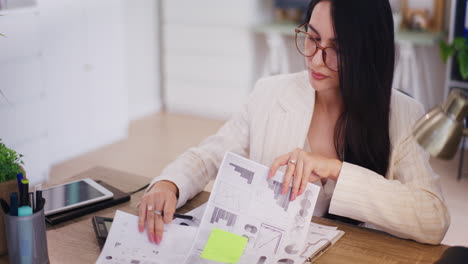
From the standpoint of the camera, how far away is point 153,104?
566cm

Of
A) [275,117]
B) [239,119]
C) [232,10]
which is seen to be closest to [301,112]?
[275,117]

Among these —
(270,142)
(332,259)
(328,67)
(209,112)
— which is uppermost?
(328,67)

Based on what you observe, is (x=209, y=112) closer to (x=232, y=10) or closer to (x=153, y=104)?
(x=153, y=104)

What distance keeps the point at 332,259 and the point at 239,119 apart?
641 millimetres

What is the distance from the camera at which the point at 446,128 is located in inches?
34.8

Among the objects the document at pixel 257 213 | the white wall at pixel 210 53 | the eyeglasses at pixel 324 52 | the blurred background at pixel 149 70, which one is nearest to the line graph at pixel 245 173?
the document at pixel 257 213

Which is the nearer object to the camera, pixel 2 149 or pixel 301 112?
pixel 2 149

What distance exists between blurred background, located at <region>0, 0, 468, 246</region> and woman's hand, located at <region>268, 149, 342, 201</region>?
6.27 feet

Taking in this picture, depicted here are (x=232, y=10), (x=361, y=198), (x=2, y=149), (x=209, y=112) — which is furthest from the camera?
(x=209, y=112)

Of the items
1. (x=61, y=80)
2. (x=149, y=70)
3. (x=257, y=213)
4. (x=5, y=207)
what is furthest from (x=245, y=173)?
(x=149, y=70)

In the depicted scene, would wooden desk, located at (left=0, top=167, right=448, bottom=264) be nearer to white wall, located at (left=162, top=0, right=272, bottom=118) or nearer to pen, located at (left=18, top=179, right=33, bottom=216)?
pen, located at (left=18, top=179, right=33, bottom=216)

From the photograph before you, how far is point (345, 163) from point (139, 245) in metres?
0.53

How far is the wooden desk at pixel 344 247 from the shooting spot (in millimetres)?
1286

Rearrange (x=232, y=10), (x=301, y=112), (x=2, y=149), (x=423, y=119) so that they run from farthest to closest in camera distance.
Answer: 1. (x=232, y=10)
2. (x=301, y=112)
3. (x=2, y=149)
4. (x=423, y=119)
